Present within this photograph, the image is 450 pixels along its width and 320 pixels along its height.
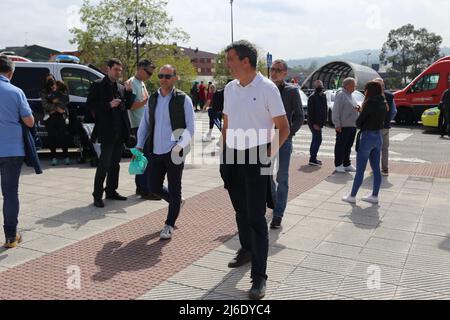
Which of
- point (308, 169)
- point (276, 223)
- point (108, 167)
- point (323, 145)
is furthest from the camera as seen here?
point (323, 145)

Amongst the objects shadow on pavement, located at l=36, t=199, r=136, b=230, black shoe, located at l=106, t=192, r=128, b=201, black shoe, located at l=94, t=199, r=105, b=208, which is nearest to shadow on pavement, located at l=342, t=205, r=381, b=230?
shadow on pavement, located at l=36, t=199, r=136, b=230

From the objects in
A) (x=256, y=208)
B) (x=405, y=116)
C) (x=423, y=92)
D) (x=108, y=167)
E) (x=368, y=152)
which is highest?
(x=423, y=92)

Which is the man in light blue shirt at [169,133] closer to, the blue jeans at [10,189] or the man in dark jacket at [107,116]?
the blue jeans at [10,189]

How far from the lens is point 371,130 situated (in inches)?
253

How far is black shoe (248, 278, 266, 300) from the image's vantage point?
3465 mm

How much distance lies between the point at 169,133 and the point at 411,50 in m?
65.0

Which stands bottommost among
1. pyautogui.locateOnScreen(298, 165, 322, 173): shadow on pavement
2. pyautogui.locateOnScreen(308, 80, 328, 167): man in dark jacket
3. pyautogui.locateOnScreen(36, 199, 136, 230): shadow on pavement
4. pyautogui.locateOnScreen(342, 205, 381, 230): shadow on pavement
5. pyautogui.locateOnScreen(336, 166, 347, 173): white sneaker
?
pyautogui.locateOnScreen(342, 205, 381, 230): shadow on pavement

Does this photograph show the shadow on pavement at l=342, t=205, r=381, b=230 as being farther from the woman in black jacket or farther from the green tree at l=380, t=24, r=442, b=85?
the green tree at l=380, t=24, r=442, b=85

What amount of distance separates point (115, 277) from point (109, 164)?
9.28ft

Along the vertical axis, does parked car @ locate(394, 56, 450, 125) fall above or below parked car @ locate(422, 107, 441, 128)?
above

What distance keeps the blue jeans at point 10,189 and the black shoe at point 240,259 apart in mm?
2294

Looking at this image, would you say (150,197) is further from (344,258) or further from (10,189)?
(344,258)

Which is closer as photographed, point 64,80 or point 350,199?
point 350,199

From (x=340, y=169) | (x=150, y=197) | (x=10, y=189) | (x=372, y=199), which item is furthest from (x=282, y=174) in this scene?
(x=340, y=169)
